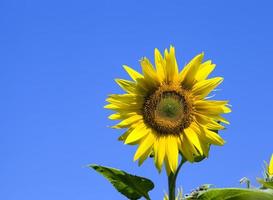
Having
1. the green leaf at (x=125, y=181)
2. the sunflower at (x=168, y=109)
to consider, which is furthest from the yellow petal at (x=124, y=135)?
the green leaf at (x=125, y=181)

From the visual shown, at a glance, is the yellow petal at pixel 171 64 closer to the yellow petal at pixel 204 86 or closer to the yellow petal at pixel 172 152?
the yellow petal at pixel 204 86

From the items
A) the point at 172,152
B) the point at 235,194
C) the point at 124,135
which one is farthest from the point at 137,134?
the point at 235,194

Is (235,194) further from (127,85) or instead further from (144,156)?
(127,85)

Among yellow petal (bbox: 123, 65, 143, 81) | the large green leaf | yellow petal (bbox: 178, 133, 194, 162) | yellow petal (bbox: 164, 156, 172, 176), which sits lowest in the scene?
the large green leaf

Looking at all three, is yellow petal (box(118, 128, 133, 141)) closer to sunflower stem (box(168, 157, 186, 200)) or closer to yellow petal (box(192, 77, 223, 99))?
sunflower stem (box(168, 157, 186, 200))

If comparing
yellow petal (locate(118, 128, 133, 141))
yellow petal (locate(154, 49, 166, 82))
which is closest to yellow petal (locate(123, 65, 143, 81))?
yellow petal (locate(154, 49, 166, 82))

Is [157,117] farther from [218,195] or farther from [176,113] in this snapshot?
[218,195]

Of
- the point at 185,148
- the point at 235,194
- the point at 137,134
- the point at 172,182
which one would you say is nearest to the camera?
the point at 235,194

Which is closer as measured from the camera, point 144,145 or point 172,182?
point 172,182
